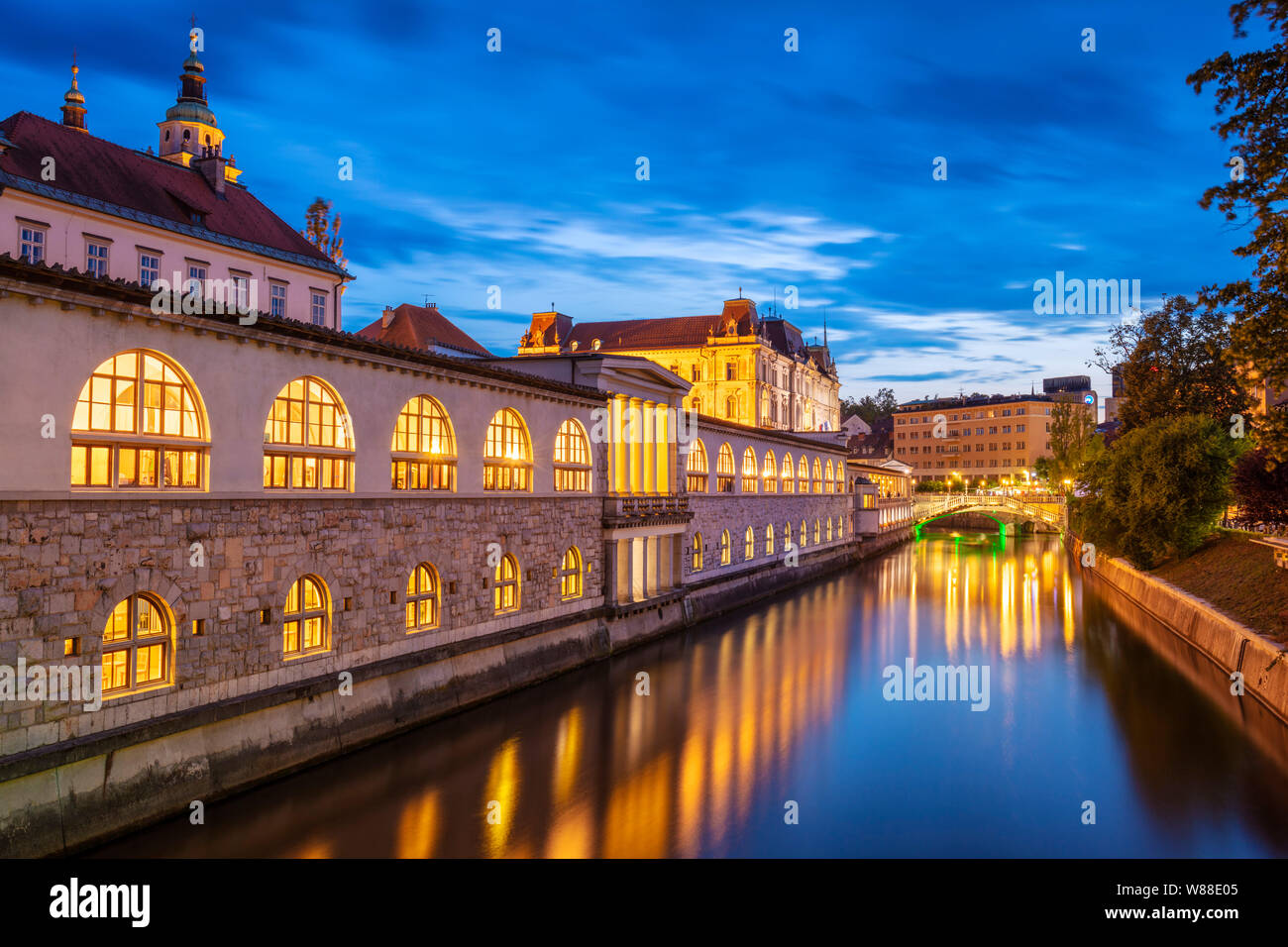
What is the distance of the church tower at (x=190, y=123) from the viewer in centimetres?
6119

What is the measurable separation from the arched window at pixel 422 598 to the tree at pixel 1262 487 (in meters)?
27.7

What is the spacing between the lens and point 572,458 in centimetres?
3011

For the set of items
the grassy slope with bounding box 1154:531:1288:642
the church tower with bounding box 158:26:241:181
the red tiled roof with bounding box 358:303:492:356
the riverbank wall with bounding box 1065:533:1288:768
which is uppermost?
→ the church tower with bounding box 158:26:241:181

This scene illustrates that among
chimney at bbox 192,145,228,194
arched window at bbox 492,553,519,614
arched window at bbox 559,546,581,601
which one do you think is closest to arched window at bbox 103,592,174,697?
arched window at bbox 492,553,519,614

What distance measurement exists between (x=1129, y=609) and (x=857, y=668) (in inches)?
849

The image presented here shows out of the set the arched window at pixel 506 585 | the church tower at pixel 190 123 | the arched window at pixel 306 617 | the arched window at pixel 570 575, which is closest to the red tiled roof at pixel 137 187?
the church tower at pixel 190 123

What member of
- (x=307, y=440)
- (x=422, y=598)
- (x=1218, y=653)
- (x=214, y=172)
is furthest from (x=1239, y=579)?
(x=214, y=172)

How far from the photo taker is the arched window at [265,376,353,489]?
18.0 m

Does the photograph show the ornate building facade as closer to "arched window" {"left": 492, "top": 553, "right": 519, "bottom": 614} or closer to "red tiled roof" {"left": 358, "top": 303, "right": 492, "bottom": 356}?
"red tiled roof" {"left": 358, "top": 303, "right": 492, "bottom": 356}

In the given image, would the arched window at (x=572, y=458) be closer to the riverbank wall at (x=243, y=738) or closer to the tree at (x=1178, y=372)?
the riverbank wall at (x=243, y=738)

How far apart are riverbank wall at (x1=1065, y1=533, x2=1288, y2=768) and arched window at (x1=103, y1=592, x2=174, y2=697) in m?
23.6

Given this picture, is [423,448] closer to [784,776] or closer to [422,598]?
[422,598]
